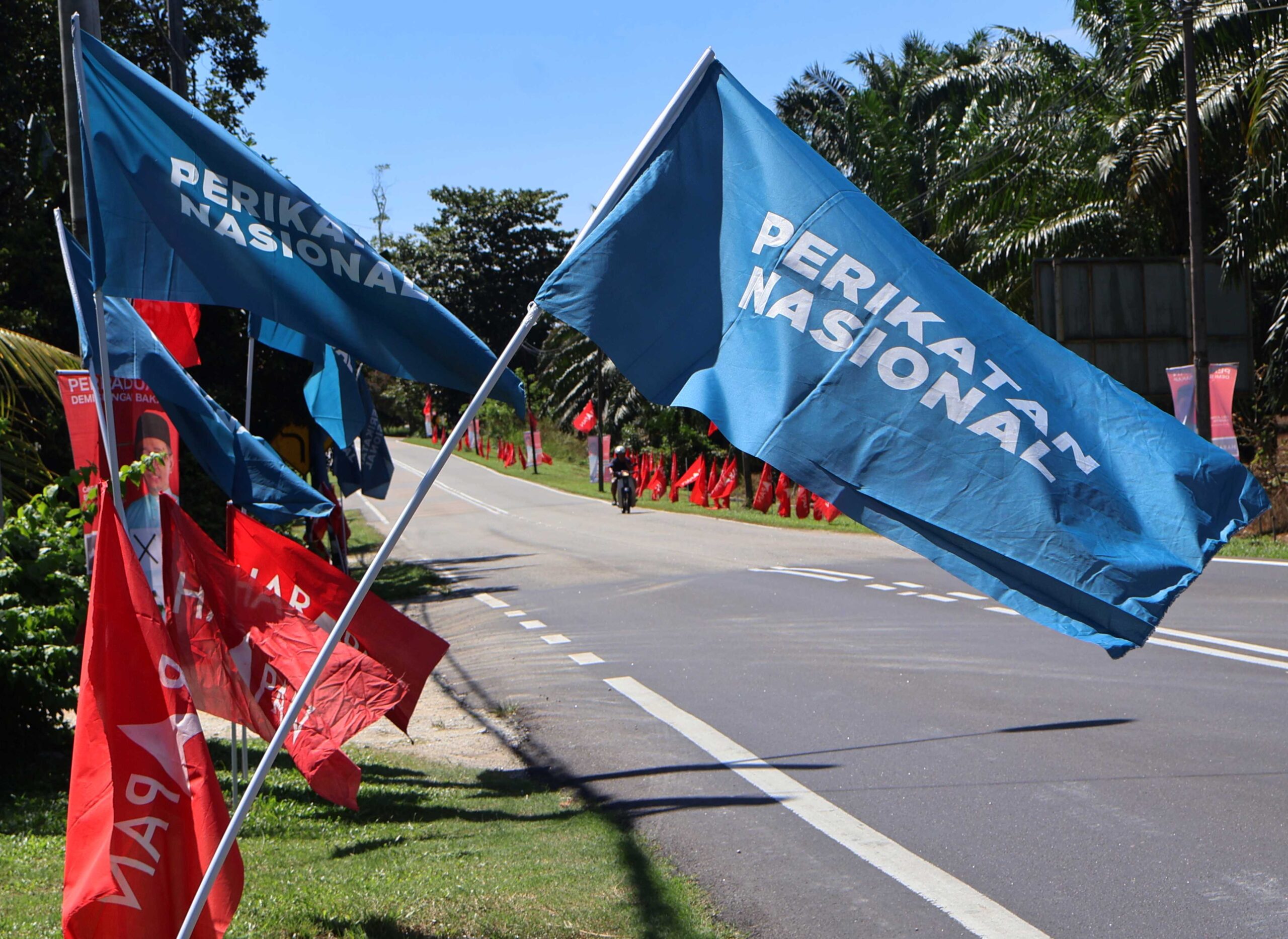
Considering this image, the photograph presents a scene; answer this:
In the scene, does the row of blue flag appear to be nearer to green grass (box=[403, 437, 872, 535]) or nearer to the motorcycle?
green grass (box=[403, 437, 872, 535])

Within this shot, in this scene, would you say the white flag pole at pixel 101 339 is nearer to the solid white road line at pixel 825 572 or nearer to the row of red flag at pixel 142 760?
the row of red flag at pixel 142 760

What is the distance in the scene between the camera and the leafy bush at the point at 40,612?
702 cm

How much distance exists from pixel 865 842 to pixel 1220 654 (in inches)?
218

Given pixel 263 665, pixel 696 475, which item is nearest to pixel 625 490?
pixel 696 475

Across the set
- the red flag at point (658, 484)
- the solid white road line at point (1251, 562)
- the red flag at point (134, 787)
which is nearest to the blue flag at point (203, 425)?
the red flag at point (134, 787)

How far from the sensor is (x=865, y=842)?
5965 millimetres

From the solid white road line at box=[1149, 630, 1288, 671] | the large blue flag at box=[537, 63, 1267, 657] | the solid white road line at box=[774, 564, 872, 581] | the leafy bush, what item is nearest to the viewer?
the large blue flag at box=[537, 63, 1267, 657]

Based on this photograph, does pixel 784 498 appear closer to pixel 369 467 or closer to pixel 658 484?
pixel 658 484

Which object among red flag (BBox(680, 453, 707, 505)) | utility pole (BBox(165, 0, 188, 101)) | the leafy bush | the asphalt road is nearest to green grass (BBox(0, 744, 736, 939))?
the asphalt road

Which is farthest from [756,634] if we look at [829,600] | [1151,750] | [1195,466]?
[1195,466]

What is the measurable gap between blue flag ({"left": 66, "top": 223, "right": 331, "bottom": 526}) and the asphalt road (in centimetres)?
239

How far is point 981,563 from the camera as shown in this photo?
3.46 metres

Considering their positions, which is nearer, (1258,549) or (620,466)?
(1258,549)

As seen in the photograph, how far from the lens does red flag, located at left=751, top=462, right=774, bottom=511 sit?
111 feet
